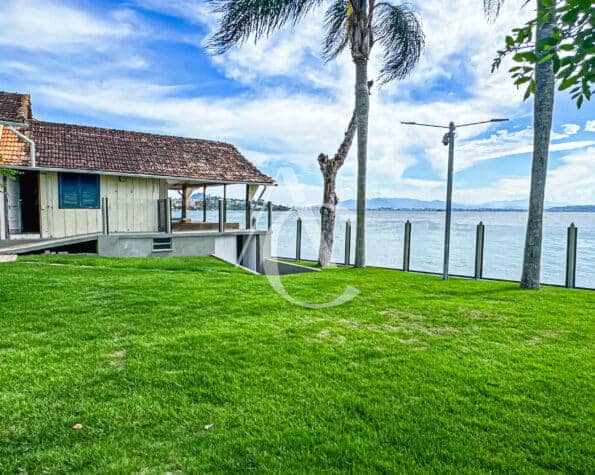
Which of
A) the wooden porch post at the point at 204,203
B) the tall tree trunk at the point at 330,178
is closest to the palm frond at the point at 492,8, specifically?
→ the tall tree trunk at the point at 330,178

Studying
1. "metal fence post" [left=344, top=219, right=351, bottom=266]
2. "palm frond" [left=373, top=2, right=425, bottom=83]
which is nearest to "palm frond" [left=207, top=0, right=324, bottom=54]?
"palm frond" [left=373, top=2, right=425, bottom=83]

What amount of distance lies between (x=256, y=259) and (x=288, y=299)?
9.96 m

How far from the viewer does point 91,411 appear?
301 cm

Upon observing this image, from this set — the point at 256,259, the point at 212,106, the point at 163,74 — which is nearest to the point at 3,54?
the point at 163,74

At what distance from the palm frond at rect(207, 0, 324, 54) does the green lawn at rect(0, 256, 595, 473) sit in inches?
304

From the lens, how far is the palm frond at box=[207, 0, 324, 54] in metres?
10.5

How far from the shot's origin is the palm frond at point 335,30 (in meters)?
12.7

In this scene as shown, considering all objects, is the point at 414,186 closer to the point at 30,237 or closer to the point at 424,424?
the point at 30,237

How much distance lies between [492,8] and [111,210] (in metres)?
12.8

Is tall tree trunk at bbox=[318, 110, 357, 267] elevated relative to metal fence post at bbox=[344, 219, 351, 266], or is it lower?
elevated

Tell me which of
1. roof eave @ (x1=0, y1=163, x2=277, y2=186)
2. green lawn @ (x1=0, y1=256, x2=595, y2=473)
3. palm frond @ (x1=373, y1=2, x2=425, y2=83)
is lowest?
green lawn @ (x1=0, y1=256, x2=595, y2=473)

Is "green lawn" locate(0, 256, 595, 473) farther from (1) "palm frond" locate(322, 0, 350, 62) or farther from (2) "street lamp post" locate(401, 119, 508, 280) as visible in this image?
(1) "palm frond" locate(322, 0, 350, 62)

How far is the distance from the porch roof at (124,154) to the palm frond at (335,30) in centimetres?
571

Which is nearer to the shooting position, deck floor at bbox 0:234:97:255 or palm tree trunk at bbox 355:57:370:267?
deck floor at bbox 0:234:97:255
